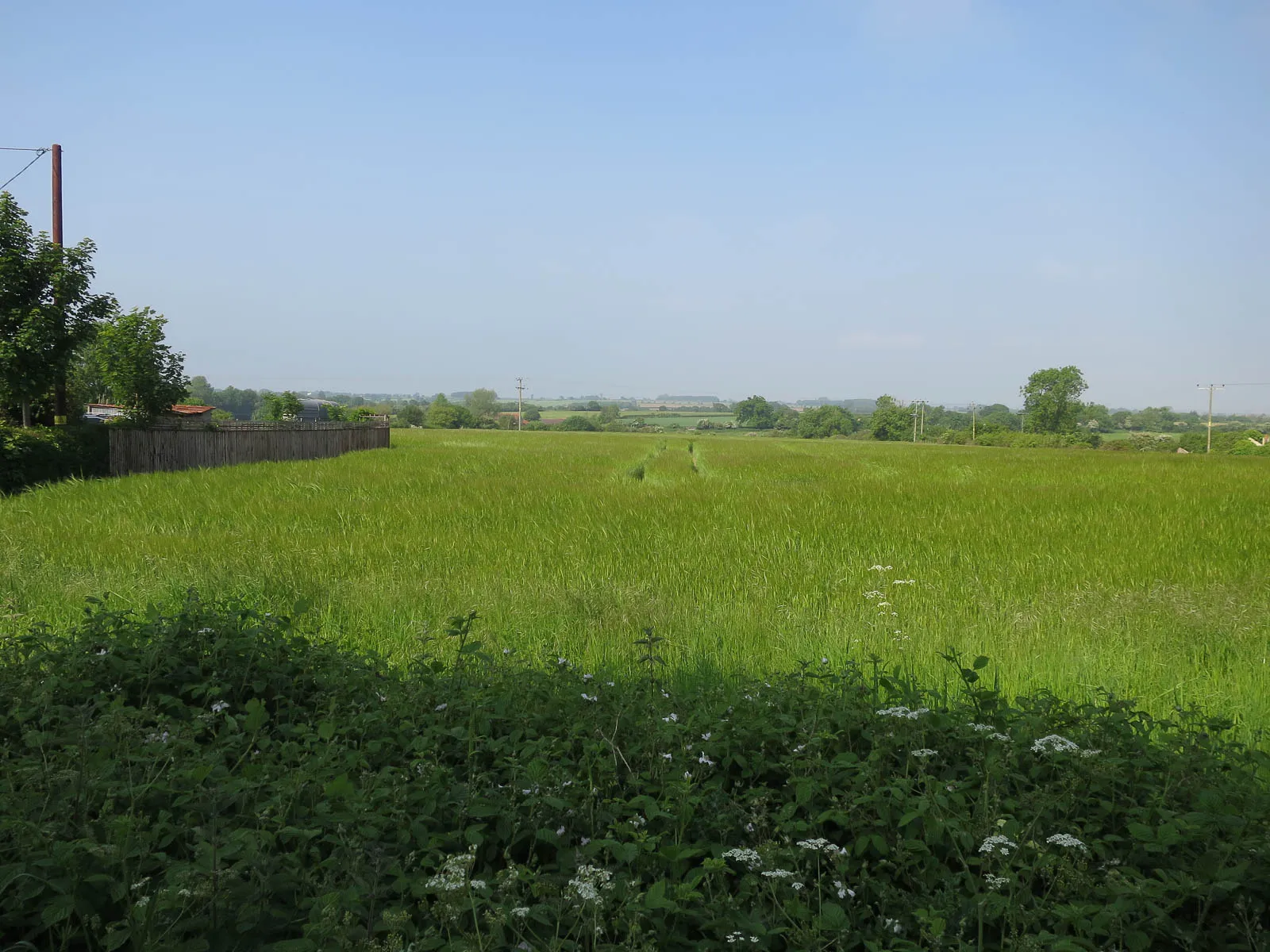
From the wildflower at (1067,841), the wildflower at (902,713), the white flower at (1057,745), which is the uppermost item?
the wildflower at (902,713)

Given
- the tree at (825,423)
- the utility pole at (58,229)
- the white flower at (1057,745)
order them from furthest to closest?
the tree at (825,423), the utility pole at (58,229), the white flower at (1057,745)

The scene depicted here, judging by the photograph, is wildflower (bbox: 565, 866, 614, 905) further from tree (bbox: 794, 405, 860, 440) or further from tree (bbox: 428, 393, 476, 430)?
tree (bbox: 794, 405, 860, 440)

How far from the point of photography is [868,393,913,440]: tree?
419ft

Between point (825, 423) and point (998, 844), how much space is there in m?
139

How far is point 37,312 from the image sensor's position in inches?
698

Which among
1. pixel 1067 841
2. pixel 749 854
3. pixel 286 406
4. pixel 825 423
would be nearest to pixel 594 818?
pixel 749 854

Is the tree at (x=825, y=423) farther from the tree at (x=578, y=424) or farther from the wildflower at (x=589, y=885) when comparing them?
the wildflower at (x=589, y=885)

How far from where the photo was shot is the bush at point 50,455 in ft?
52.9

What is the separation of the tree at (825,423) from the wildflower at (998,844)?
131394 millimetres

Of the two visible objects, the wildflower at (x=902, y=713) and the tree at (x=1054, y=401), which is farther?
the tree at (x=1054, y=401)

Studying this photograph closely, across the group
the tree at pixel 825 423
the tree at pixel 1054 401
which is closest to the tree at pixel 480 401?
the tree at pixel 825 423

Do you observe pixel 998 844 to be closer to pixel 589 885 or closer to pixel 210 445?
pixel 589 885

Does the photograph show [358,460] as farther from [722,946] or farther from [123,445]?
[722,946]

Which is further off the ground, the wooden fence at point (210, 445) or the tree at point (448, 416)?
the tree at point (448, 416)
